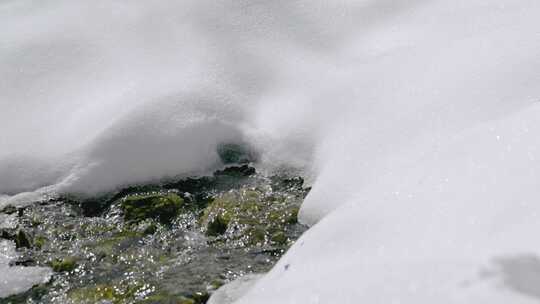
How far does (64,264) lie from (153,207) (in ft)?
2.50

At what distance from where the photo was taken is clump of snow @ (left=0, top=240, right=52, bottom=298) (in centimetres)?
373

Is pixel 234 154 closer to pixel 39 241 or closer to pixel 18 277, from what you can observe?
pixel 39 241

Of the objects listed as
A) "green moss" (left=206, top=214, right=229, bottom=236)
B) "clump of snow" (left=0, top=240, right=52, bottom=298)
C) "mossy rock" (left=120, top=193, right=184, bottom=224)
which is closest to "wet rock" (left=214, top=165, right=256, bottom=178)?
"mossy rock" (left=120, top=193, right=184, bottom=224)

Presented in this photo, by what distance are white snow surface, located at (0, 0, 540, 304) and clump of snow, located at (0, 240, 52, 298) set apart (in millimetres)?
898

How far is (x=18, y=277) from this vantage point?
3824mm

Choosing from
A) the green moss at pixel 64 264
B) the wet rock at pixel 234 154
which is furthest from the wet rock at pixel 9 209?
the wet rock at pixel 234 154

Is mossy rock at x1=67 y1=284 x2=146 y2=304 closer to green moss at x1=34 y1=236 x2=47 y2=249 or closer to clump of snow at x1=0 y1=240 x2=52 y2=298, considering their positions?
clump of snow at x1=0 y1=240 x2=52 y2=298

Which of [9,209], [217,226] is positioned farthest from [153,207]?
[9,209]

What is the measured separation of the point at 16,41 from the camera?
613cm

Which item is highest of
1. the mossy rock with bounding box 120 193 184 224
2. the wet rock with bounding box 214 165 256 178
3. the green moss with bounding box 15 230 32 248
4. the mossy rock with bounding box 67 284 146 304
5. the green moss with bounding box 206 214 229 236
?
the wet rock with bounding box 214 165 256 178

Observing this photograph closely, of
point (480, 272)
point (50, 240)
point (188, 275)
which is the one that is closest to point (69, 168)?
point (50, 240)

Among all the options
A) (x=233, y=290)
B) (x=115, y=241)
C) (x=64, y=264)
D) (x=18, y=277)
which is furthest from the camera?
(x=115, y=241)

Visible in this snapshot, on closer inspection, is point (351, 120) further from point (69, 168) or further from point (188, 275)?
point (69, 168)

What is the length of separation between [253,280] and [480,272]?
1682 millimetres
